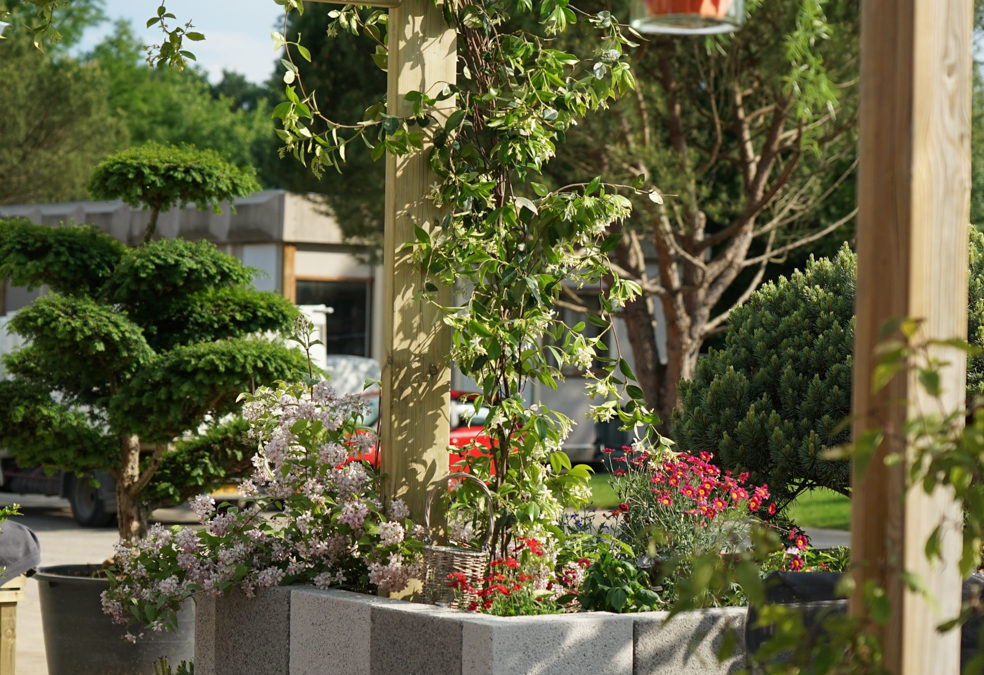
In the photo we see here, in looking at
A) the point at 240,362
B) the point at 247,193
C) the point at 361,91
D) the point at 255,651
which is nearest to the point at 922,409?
the point at 255,651

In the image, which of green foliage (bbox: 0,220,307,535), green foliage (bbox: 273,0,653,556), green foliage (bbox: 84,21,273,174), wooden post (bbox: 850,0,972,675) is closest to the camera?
wooden post (bbox: 850,0,972,675)

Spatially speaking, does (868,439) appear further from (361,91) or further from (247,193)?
(361,91)

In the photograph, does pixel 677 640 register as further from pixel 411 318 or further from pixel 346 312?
pixel 346 312

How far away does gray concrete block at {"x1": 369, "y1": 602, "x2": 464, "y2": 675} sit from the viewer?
3762mm

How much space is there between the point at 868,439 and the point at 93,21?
4723 centimetres

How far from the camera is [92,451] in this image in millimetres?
6387

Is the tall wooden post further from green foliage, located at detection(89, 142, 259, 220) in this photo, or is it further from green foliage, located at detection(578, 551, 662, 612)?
green foliage, located at detection(89, 142, 259, 220)

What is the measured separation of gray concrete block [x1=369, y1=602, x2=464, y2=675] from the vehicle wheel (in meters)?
9.81

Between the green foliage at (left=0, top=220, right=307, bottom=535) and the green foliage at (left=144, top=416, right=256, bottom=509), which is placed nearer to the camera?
the green foliage at (left=0, top=220, right=307, bottom=535)

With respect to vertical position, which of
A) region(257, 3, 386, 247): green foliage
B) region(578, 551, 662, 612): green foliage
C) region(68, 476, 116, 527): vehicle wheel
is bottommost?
region(68, 476, 116, 527): vehicle wheel

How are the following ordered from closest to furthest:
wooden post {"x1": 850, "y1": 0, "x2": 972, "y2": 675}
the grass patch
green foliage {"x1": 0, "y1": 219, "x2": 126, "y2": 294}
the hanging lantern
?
wooden post {"x1": 850, "y1": 0, "x2": 972, "y2": 675}, the hanging lantern, green foliage {"x1": 0, "y1": 219, "x2": 126, "y2": 294}, the grass patch

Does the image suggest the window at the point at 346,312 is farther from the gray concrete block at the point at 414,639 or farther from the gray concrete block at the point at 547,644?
the gray concrete block at the point at 547,644

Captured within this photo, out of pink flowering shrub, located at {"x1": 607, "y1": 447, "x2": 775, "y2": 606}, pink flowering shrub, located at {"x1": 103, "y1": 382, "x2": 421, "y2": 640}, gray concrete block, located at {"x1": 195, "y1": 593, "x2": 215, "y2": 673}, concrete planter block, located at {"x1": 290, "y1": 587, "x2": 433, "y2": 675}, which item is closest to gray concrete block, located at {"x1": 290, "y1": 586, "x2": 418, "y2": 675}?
concrete planter block, located at {"x1": 290, "y1": 587, "x2": 433, "y2": 675}

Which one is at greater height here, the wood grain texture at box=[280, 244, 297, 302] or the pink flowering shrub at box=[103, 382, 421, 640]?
the wood grain texture at box=[280, 244, 297, 302]
